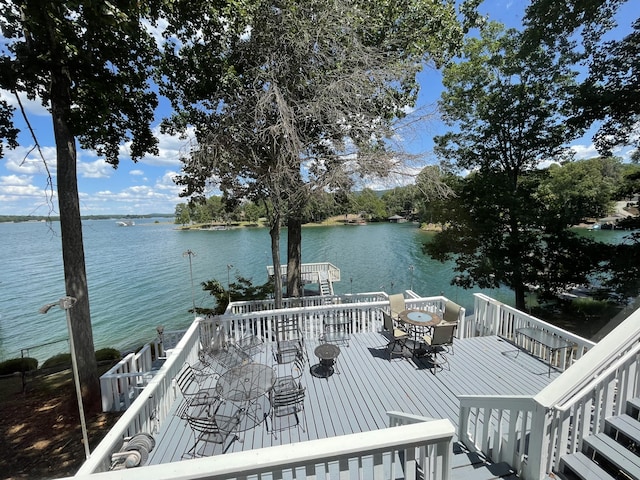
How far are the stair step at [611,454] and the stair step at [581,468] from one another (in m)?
0.07

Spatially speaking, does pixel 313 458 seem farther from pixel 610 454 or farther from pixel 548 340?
pixel 548 340

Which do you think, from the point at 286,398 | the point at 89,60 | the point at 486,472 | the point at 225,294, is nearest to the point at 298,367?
the point at 286,398

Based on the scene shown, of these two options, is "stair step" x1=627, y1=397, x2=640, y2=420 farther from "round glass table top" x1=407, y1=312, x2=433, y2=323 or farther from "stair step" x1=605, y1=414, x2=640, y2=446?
"round glass table top" x1=407, y1=312, x2=433, y2=323

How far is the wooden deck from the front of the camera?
3.21m

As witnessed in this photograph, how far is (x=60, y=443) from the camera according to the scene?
4.62 meters

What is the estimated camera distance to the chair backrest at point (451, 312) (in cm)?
535

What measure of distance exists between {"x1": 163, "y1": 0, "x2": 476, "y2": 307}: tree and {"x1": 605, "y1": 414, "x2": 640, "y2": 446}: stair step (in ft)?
14.0

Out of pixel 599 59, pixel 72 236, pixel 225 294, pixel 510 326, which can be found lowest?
pixel 225 294

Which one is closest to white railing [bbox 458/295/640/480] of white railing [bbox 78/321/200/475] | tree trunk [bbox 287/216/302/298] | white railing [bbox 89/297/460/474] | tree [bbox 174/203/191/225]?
white railing [bbox 78/321/200/475]

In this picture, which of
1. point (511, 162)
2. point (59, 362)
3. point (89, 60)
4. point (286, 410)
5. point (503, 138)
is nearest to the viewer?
point (286, 410)

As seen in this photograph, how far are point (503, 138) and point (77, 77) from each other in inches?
484

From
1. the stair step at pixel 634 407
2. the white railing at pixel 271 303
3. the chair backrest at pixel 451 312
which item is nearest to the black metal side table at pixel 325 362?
the chair backrest at pixel 451 312

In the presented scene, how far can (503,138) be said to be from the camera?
10.0 metres

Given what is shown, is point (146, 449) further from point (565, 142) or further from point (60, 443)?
point (565, 142)
